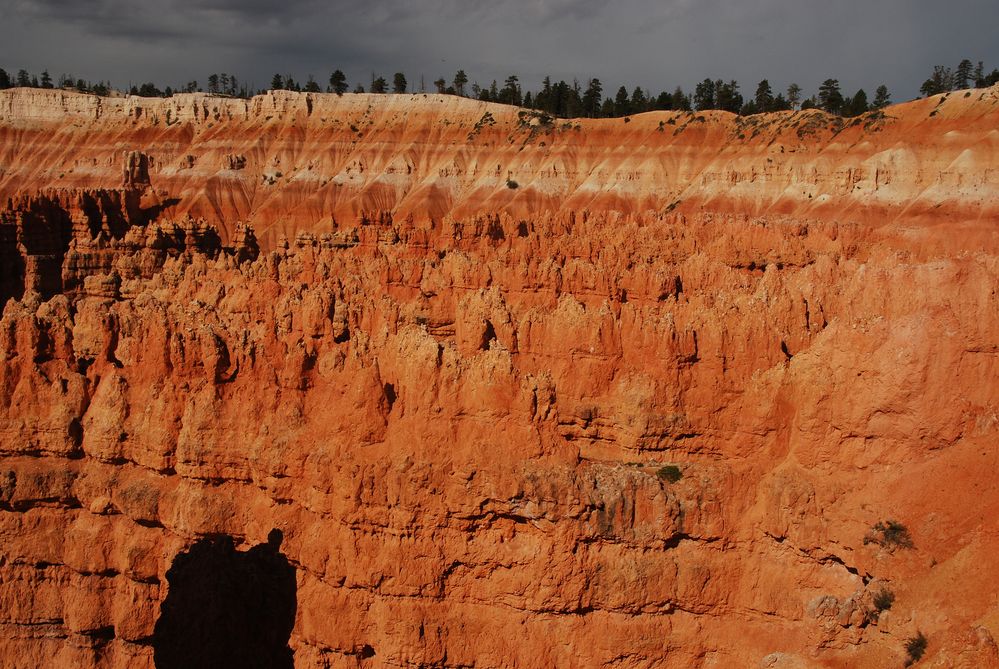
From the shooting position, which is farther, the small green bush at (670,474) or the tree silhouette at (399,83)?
the tree silhouette at (399,83)

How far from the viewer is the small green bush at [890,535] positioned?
12562 millimetres

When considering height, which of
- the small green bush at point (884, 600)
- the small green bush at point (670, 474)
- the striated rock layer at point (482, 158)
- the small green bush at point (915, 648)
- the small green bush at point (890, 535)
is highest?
the striated rock layer at point (482, 158)

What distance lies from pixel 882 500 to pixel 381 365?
886 cm

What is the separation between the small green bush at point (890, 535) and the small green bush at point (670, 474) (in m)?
3.10

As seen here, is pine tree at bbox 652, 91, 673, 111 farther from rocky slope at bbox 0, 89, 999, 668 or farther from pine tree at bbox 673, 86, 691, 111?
rocky slope at bbox 0, 89, 999, 668

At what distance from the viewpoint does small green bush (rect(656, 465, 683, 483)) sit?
14227 millimetres

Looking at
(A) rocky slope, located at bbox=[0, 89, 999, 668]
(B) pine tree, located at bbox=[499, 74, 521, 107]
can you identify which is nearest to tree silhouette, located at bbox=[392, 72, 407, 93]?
(B) pine tree, located at bbox=[499, 74, 521, 107]

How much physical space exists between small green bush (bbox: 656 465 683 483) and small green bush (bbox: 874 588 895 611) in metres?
3.53

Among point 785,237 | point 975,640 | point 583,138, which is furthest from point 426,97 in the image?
point 975,640

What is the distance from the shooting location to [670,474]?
1436cm

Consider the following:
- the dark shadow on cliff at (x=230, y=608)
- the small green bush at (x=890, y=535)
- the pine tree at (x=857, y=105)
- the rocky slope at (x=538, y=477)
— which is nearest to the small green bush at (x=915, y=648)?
the rocky slope at (x=538, y=477)

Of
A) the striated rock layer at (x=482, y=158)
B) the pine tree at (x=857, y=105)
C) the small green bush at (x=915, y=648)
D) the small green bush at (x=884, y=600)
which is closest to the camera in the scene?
the small green bush at (x=915, y=648)

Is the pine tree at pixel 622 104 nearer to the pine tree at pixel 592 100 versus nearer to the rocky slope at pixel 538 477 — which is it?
the pine tree at pixel 592 100

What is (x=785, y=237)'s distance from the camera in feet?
133
